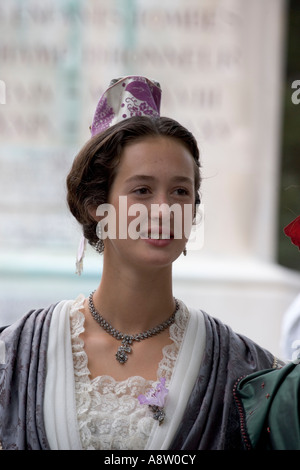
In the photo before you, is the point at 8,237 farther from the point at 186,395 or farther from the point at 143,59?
the point at 186,395

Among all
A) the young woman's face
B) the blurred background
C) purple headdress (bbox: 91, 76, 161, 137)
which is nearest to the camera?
the young woman's face

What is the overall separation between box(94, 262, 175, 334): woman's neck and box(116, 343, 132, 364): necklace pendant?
48 mm

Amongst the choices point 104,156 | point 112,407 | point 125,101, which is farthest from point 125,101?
point 112,407

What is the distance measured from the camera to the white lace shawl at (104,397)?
1.36 metres

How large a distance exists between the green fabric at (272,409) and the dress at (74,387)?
41mm

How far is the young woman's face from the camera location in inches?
55.6

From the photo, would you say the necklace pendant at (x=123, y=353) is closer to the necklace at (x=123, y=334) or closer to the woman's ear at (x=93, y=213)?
the necklace at (x=123, y=334)

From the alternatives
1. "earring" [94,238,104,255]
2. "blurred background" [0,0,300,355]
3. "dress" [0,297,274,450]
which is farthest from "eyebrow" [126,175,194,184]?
"blurred background" [0,0,300,355]

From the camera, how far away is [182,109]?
13.3 feet

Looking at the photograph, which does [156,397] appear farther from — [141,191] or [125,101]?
[125,101]

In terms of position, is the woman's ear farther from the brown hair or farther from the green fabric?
the green fabric

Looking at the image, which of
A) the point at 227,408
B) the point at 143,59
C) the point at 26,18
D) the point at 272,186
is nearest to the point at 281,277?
the point at 272,186

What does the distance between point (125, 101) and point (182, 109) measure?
2558 millimetres
